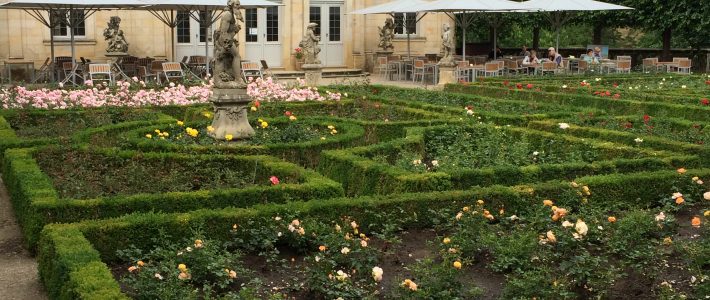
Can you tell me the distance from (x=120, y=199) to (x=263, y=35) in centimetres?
2046

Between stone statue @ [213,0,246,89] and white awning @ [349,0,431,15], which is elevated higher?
white awning @ [349,0,431,15]

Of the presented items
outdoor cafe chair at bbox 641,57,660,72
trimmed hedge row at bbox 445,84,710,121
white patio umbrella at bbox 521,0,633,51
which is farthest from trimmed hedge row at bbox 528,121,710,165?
outdoor cafe chair at bbox 641,57,660,72

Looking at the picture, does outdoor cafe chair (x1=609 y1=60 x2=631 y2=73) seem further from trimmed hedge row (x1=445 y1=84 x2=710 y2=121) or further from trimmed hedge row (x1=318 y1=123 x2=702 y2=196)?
trimmed hedge row (x1=318 y1=123 x2=702 y2=196)

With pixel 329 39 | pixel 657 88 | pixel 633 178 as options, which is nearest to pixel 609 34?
pixel 329 39

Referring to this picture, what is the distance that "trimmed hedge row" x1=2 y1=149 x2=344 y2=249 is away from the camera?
738 cm

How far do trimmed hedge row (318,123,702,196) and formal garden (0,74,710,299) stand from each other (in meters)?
0.02

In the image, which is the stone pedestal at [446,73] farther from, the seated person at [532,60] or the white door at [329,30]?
the white door at [329,30]

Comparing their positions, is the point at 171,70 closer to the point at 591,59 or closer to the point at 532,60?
the point at 532,60

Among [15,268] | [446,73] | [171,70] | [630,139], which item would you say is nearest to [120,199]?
[15,268]

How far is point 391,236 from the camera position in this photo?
7.06m

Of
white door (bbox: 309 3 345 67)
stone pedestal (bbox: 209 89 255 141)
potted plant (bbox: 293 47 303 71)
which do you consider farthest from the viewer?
white door (bbox: 309 3 345 67)

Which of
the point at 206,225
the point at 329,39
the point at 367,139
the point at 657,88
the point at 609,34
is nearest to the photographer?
the point at 206,225

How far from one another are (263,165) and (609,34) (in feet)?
126

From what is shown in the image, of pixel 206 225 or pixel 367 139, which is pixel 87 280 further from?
pixel 367 139
